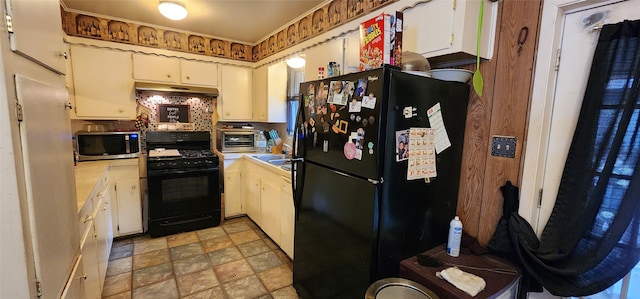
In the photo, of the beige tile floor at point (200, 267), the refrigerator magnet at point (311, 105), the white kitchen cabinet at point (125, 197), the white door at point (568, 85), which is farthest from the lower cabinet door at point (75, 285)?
the white door at point (568, 85)

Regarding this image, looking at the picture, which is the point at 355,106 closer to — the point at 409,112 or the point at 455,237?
the point at 409,112

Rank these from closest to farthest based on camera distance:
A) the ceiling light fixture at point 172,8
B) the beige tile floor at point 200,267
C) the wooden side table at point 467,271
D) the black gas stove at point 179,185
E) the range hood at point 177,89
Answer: the wooden side table at point 467,271 → the beige tile floor at point 200,267 → the ceiling light fixture at point 172,8 → the black gas stove at point 179,185 → the range hood at point 177,89

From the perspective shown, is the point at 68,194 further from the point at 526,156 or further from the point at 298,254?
the point at 526,156

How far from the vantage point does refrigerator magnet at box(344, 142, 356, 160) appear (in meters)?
1.43

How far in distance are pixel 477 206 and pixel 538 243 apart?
32 centimetres

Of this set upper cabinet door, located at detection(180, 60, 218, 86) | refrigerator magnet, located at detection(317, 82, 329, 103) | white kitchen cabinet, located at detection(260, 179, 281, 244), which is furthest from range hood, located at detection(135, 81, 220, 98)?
refrigerator magnet, located at detection(317, 82, 329, 103)

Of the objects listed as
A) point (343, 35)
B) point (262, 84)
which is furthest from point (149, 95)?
point (343, 35)

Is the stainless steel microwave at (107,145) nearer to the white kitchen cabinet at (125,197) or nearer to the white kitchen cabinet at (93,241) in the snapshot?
the white kitchen cabinet at (125,197)

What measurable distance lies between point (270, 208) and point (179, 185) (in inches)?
45.4

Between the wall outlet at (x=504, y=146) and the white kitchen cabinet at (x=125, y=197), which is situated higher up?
the wall outlet at (x=504, y=146)

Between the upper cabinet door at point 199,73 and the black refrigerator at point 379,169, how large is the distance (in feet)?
7.66

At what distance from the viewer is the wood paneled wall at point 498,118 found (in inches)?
54.8

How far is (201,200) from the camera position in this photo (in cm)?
329

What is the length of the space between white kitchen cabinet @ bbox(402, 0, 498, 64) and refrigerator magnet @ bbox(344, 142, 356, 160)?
707mm
